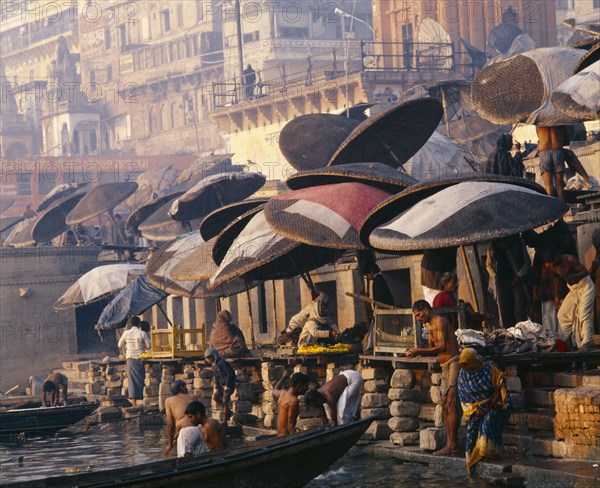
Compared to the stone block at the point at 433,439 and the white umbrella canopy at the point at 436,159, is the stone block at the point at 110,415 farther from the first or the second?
the stone block at the point at 433,439

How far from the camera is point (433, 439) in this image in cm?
1460

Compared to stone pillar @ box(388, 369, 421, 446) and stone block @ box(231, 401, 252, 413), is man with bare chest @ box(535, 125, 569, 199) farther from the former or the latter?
stone block @ box(231, 401, 252, 413)

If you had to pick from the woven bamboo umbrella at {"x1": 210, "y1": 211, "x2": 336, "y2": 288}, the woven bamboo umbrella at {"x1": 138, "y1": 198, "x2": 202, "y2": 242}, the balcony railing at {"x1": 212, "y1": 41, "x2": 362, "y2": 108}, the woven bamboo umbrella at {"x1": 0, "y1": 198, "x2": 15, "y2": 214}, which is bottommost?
the woven bamboo umbrella at {"x1": 210, "y1": 211, "x2": 336, "y2": 288}

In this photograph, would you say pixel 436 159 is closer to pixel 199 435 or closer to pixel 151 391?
pixel 151 391

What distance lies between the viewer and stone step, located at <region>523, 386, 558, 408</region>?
558 inches

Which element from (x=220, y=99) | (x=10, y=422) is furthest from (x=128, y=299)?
(x=220, y=99)

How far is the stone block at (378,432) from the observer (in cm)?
1630

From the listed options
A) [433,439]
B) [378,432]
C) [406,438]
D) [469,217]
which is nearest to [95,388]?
[378,432]

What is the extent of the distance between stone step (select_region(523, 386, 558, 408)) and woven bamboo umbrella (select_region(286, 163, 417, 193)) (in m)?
4.69

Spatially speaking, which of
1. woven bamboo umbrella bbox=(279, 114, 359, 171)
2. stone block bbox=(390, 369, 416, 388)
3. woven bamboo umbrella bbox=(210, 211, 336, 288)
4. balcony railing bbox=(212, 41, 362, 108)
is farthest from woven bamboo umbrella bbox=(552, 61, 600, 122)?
balcony railing bbox=(212, 41, 362, 108)

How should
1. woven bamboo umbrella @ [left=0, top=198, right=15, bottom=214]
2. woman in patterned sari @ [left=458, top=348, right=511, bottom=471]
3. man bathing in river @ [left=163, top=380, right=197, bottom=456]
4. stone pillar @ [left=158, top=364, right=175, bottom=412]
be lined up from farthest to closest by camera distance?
woven bamboo umbrella @ [left=0, top=198, right=15, bottom=214] → stone pillar @ [left=158, top=364, right=175, bottom=412] → man bathing in river @ [left=163, top=380, right=197, bottom=456] → woman in patterned sari @ [left=458, top=348, right=511, bottom=471]

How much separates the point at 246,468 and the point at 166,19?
3466 inches

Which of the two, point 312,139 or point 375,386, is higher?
point 312,139

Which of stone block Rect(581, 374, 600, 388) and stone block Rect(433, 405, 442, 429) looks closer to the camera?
stone block Rect(581, 374, 600, 388)
